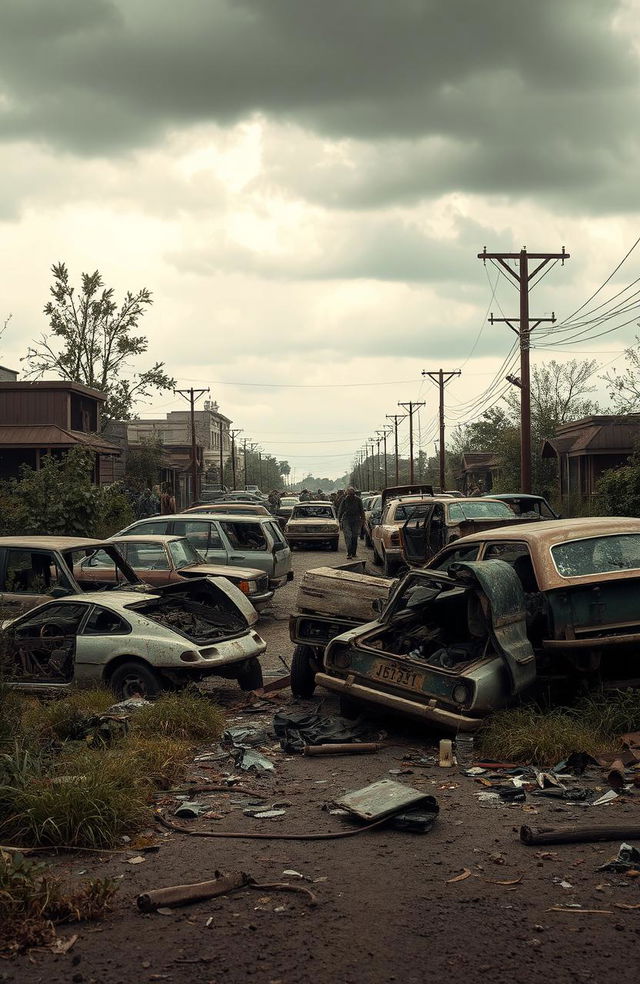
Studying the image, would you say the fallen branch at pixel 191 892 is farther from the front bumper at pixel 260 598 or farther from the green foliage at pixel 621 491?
the green foliage at pixel 621 491

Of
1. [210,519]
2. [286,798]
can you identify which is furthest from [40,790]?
[210,519]

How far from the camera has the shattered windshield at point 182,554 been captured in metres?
15.3

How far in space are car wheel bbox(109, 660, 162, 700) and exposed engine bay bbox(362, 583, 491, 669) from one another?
2.25 meters

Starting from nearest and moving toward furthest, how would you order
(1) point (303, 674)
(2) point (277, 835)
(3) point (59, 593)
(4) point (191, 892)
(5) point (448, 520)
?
(4) point (191, 892) → (2) point (277, 835) → (1) point (303, 674) → (3) point (59, 593) → (5) point (448, 520)

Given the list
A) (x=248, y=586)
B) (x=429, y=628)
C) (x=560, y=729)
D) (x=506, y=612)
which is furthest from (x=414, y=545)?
(x=560, y=729)

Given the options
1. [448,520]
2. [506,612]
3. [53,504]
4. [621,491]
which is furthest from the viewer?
[621,491]

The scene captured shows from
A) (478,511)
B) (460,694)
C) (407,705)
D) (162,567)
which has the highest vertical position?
(478,511)

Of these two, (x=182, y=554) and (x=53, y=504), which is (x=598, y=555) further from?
(x=53, y=504)

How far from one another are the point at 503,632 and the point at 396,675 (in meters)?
0.99

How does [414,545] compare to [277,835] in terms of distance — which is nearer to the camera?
[277,835]

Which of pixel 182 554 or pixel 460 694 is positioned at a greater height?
pixel 182 554

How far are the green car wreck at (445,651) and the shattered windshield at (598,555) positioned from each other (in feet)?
1.77

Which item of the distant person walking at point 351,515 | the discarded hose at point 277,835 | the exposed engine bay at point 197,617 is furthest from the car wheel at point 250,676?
the distant person walking at point 351,515

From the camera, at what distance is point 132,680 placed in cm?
973
